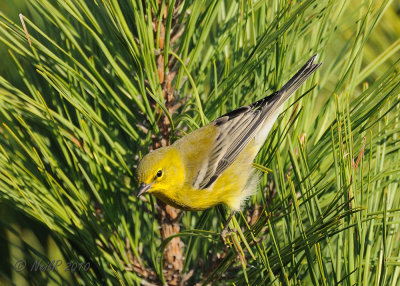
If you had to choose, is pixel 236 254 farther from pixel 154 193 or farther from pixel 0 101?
pixel 0 101

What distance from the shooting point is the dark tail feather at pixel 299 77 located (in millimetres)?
1638

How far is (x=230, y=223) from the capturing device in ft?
5.20

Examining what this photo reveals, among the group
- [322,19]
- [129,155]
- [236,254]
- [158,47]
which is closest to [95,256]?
[129,155]

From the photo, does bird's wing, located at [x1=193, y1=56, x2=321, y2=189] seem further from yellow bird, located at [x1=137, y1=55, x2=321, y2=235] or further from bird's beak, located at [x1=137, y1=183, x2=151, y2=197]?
bird's beak, located at [x1=137, y1=183, x2=151, y2=197]

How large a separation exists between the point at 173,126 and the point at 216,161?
3.20ft

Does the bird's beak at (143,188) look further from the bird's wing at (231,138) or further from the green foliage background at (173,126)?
the bird's wing at (231,138)

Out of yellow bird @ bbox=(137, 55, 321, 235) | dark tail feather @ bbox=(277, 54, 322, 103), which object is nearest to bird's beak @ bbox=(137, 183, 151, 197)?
yellow bird @ bbox=(137, 55, 321, 235)

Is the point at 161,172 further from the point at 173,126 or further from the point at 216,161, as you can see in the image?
the point at 173,126

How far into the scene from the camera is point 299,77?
1761 mm

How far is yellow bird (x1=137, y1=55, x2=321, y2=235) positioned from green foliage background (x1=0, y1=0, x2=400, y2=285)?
0.29 feet

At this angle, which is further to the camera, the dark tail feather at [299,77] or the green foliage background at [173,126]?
the dark tail feather at [299,77]

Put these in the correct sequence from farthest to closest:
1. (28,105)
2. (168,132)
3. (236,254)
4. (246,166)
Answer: (246,166), (168,132), (28,105), (236,254)

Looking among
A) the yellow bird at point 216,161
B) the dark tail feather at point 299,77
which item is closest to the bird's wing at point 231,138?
the yellow bird at point 216,161

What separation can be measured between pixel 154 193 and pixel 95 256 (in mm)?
364
